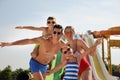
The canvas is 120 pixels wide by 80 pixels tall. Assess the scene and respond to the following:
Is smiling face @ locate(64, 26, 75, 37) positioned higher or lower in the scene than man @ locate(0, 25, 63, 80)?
higher

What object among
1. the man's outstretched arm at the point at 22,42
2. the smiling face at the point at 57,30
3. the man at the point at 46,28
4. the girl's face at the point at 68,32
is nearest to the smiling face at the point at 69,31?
the girl's face at the point at 68,32

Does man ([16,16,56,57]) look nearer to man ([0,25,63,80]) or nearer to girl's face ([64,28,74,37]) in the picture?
man ([0,25,63,80])

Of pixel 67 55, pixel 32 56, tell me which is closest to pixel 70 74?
pixel 67 55

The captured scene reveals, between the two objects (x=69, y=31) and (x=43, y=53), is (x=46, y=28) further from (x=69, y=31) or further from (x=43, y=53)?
(x=69, y=31)

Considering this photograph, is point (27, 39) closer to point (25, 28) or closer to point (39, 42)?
point (39, 42)

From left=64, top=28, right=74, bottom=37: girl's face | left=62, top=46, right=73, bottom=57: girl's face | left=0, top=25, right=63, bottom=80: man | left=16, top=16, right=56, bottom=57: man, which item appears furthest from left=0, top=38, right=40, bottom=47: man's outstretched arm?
left=62, top=46, right=73, bottom=57: girl's face

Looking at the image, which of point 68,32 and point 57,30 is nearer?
point 57,30

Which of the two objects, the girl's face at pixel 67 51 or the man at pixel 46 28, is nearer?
the girl's face at pixel 67 51

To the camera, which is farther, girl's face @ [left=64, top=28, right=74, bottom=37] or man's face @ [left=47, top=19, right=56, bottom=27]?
man's face @ [left=47, top=19, right=56, bottom=27]

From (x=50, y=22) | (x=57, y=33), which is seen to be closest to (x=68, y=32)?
(x=57, y=33)

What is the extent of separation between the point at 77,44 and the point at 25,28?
1.39 metres

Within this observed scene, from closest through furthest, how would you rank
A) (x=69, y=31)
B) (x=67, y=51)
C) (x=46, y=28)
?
1. (x=67, y=51)
2. (x=69, y=31)
3. (x=46, y=28)

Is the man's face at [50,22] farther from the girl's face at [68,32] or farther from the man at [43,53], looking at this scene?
the girl's face at [68,32]

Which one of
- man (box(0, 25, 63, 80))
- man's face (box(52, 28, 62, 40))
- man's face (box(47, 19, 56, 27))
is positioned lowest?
man (box(0, 25, 63, 80))
